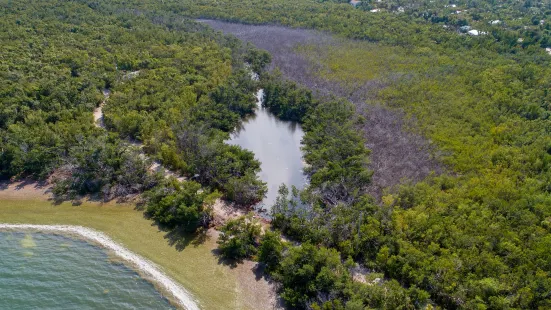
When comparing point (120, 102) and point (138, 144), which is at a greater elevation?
point (120, 102)

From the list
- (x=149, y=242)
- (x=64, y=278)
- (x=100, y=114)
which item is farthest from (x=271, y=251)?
(x=100, y=114)

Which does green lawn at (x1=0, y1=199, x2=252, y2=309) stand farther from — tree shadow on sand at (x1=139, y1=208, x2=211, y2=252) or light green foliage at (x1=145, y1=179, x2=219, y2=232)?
light green foliage at (x1=145, y1=179, x2=219, y2=232)

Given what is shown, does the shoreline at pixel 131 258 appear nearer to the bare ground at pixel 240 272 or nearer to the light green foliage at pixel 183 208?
the bare ground at pixel 240 272

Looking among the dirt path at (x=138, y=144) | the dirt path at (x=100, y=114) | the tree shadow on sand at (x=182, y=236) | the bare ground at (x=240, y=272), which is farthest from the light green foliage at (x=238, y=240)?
the dirt path at (x=100, y=114)

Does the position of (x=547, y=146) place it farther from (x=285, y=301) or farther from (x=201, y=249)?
(x=201, y=249)

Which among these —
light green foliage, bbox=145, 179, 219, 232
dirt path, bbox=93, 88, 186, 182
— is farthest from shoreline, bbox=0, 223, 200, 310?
dirt path, bbox=93, 88, 186, 182

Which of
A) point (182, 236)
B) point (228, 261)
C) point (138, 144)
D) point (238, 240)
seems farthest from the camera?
point (138, 144)

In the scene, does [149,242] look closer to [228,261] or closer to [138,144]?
[228,261]

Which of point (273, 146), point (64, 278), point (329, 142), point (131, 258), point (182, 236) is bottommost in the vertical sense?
point (64, 278)

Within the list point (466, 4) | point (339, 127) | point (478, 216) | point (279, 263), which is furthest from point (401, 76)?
point (466, 4)
